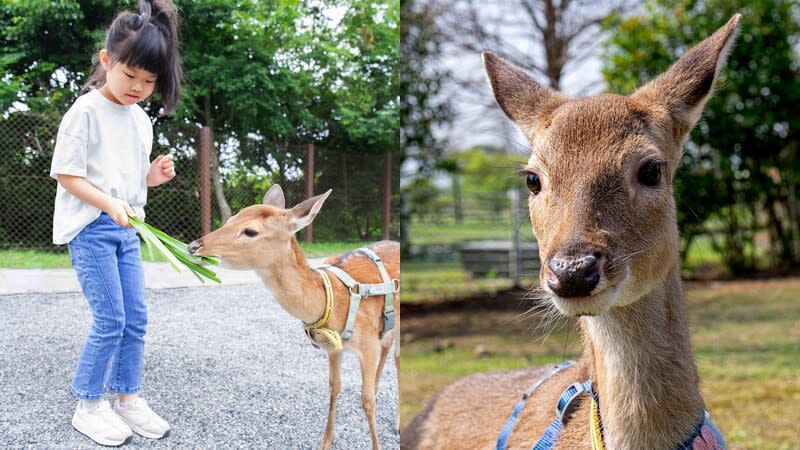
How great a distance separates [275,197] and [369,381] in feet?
2.74

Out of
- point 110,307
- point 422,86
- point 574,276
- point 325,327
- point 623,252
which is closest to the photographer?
point 574,276

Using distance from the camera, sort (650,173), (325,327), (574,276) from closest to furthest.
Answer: (574,276) < (650,173) < (325,327)

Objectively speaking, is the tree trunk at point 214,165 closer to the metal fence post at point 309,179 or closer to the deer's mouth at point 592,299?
the metal fence post at point 309,179

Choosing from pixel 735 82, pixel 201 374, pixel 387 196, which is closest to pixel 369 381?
pixel 201 374

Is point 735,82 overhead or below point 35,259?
overhead

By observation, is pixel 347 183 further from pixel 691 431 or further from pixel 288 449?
pixel 691 431

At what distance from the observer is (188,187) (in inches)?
120

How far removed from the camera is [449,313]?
11.0 metres

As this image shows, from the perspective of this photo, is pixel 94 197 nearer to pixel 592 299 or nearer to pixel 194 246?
pixel 194 246

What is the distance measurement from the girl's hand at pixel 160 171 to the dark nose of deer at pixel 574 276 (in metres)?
1.53

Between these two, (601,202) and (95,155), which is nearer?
(601,202)

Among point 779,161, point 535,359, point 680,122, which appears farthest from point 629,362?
point 779,161

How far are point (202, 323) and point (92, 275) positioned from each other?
0.47 m

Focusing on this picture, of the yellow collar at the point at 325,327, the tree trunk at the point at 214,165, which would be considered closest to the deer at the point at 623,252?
the yellow collar at the point at 325,327
